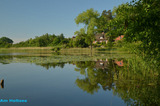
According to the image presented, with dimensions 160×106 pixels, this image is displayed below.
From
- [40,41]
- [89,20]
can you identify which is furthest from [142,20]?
[40,41]

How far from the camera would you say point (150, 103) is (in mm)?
6730

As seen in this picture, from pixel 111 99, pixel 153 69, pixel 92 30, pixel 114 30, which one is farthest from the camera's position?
pixel 92 30

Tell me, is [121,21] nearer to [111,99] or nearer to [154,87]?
[111,99]

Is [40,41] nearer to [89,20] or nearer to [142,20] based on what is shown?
[89,20]

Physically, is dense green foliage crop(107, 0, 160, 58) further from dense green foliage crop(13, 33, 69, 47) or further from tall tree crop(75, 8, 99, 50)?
dense green foliage crop(13, 33, 69, 47)

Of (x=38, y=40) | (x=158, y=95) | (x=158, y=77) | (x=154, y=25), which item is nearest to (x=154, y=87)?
(x=158, y=95)

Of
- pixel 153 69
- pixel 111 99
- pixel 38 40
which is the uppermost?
pixel 38 40

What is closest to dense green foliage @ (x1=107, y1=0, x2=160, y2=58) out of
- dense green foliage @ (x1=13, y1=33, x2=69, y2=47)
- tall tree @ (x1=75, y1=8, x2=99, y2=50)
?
tall tree @ (x1=75, y1=8, x2=99, y2=50)

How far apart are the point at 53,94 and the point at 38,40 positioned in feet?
304

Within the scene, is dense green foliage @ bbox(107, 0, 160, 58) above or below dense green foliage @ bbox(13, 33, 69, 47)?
below

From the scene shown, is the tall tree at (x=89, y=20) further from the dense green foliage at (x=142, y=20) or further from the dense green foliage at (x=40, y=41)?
the dense green foliage at (x=142, y=20)

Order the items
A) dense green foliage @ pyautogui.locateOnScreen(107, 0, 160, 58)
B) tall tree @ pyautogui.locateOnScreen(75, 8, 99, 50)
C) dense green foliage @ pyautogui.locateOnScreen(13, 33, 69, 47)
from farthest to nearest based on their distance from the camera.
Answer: dense green foliage @ pyautogui.locateOnScreen(13, 33, 69, 47), tall tree @ pyautogui.locateOnScreen(75, 8, 99, 50), dense green foliage @ pyautogui.locateOnScreen(107, 0, 160, 58)

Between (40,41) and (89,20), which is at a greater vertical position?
(89,20)

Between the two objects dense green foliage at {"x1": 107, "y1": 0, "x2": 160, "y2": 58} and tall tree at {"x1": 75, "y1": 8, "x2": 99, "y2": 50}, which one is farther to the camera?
tall tree at {"x1": 75, "y1": 8, "x2": 99, "y2": 50}
